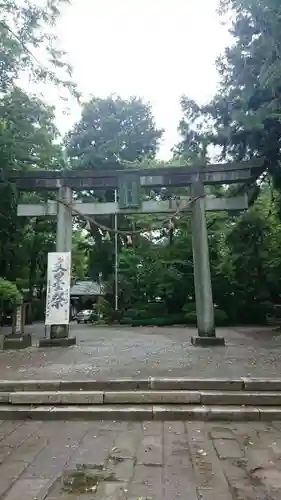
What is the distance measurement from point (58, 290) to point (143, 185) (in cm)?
366

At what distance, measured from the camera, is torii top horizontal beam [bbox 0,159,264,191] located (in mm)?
10359

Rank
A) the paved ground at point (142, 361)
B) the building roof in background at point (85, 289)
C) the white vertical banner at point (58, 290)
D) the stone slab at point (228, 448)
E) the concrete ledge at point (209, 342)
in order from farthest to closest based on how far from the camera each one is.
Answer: the building roof in background at point (85, 289) < the white vertical banner at point (58, 290) < the concrete ledge at point (209, 342) < the paved ground at point (142, 361) < the stone slab at point (228, 448)

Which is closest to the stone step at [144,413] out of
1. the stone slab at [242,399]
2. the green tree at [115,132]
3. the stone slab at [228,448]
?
the stone slab at [242,399]

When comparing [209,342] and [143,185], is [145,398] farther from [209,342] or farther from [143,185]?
[143,185]

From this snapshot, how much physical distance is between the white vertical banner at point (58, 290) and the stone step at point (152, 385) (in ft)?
13.8

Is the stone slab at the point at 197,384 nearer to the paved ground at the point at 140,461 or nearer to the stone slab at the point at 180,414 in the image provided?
the stone slab at the point at 180,414

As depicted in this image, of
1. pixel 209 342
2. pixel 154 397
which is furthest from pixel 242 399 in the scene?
pixel 209 342

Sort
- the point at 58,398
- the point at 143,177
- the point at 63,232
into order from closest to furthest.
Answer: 1. the point at 58,398
2. the point at 63,232
3. the point at 143,177

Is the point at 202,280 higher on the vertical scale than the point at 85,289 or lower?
lower

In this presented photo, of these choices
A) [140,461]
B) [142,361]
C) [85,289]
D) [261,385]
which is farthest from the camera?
[85,289]

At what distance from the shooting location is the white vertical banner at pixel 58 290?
980cm

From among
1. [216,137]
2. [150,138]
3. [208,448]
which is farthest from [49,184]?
[150,138]

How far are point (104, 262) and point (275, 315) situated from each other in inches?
455

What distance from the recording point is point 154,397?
5.18 metres
